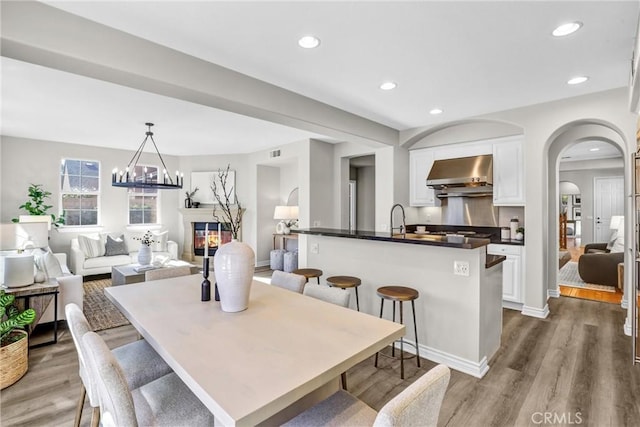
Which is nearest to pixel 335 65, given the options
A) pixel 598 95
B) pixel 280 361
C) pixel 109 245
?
pixel 280 361

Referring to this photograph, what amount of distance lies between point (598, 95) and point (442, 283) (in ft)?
9.19

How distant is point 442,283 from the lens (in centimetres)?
276

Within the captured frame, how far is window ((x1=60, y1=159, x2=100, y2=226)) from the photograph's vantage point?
20.4ft

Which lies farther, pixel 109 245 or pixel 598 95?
pixel 109 245

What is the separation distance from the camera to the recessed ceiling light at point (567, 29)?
86.7 inches

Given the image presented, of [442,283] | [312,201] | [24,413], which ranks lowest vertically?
[24,413]

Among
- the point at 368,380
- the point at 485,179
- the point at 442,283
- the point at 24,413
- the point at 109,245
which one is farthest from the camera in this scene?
the point at 109,245

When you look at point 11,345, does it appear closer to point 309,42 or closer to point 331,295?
point 331,295

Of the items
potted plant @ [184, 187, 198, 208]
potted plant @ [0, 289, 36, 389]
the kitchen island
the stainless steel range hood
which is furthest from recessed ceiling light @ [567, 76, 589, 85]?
potted plant @ [184, 187, 198, 208]

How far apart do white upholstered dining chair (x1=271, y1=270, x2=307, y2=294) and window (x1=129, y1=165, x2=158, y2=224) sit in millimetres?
5527

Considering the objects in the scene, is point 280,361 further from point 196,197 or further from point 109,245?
point 196,197

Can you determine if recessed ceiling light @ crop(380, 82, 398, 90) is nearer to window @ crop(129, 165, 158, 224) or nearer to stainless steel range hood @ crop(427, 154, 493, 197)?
stainless steel range hood @ crop(427, 154, 493, 197)

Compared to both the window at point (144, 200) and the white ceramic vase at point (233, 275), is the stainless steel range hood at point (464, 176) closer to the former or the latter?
the white ceramic vase at point (233, 275)

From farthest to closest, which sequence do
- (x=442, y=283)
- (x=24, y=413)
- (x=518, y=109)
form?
(x=518, y=109), (x=442, y=283), (x=24, y=413)
